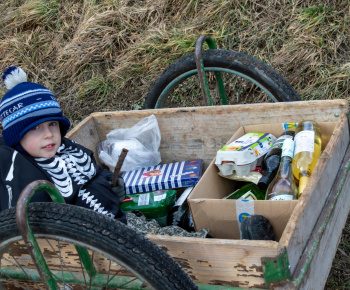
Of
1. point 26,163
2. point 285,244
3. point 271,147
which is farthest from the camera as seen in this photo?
point 271,147

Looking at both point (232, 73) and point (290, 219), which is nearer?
point (290, 219)

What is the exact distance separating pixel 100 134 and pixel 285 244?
1794 mm

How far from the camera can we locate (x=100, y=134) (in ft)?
9.30

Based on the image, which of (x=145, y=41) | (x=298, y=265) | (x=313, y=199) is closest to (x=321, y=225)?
(x=313, y=199)

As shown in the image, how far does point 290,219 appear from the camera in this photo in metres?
1.36

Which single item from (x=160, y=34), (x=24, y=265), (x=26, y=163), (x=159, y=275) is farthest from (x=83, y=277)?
(x=160, y=34)

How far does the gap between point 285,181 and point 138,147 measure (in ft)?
3.25

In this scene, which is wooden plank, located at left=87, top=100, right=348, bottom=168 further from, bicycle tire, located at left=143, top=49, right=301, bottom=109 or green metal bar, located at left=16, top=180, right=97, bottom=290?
green metal bar, located at left=16, top=180, right=97, bottom=290

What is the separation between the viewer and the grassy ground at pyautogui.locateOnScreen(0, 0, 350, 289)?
155 inches

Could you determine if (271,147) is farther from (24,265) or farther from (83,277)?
(24,265)

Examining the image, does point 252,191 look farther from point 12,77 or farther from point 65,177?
point 12,77

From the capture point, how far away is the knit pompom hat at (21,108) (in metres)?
1.89

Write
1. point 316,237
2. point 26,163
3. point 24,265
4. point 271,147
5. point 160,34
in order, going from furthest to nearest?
1. point 160,34
2. point 271,147
3. point 26,163
4. point 24,265
5. point 316,237

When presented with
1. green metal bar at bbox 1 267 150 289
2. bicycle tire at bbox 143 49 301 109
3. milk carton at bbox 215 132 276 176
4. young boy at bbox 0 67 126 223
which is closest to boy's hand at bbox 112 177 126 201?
young boy at bbox 0 67 126 223
